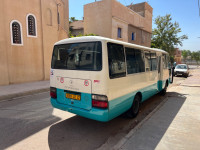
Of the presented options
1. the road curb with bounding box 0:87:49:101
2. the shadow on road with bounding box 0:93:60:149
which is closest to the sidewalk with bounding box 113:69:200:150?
the shadow on road with bounding box 0:93:60:149

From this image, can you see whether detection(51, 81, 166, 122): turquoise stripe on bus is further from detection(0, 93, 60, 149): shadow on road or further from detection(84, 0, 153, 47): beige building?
detection(84, 0, 153, 47): beige building

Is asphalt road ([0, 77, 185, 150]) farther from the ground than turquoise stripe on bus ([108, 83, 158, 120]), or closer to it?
closer to it

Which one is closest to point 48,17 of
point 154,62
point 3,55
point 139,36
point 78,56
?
point 3,55

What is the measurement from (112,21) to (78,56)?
15498 mm

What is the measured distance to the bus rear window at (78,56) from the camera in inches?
130

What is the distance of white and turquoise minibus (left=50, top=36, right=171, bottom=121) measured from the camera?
3246 mm

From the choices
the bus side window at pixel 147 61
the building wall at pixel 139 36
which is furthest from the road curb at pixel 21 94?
the building wall at pixel 139 36

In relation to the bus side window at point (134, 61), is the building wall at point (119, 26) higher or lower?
higher

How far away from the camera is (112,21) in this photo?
17.7m

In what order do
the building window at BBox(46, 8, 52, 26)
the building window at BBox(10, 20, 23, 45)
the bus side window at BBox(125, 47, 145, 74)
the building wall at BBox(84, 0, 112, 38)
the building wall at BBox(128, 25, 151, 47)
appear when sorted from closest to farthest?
the bus side window at BBox(125, 47, 145, 74), the building window at BBox(10, 20, 23, 45), the building window at BBox(46, 8, 52, 26), the building wall at BBox(84, 0, 112, 38), the building wall at BBox(128, 25, 151, 47)

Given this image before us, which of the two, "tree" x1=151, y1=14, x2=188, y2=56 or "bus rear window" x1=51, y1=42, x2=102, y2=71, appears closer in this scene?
"bus rear window" x1=51, y1=42, x2=102, y2=71

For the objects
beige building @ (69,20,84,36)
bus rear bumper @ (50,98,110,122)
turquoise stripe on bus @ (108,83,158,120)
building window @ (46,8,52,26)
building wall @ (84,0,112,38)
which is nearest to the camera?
bus rear bumper @ (50,98,110,122)

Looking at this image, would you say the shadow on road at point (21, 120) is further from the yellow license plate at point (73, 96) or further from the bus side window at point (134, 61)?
Answer: the bus side window at point (134, 61)

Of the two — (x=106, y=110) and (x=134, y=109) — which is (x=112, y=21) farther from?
(x=106, y=110)
